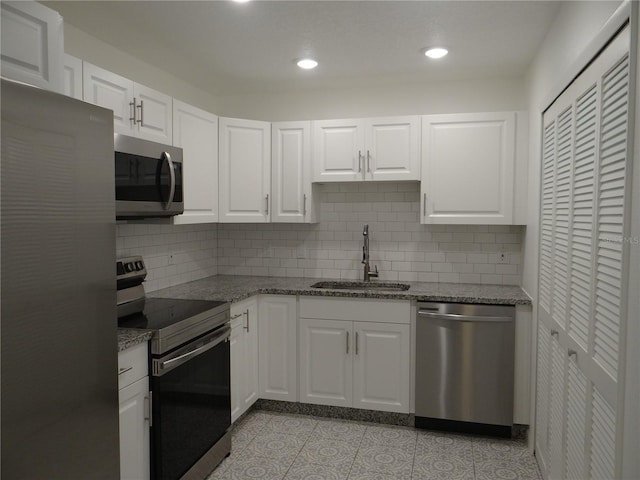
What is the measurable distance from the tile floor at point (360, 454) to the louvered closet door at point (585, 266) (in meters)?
0.45

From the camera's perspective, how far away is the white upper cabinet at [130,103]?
2404 mm

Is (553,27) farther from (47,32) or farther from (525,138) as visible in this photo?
(47,32)

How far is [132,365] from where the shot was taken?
2.12m

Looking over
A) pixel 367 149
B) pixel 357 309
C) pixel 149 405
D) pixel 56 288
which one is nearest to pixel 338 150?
pixel 367 149

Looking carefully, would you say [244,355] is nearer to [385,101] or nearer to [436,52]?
[385,101]

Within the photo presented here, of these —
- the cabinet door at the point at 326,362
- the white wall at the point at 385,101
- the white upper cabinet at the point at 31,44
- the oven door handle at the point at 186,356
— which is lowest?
the cabinet door at the point at 326,362

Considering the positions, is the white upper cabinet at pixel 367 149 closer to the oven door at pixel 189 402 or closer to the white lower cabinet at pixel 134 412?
the oven door at pixel 189 402

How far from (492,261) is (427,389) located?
115cm

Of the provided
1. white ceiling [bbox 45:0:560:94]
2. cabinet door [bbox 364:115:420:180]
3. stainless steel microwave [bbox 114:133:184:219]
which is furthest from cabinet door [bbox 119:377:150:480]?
cabinet door [bbox 364:115:420:180]

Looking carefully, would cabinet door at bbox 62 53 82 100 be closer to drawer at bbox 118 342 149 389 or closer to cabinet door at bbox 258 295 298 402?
drawer at bbox 118 342 149 389

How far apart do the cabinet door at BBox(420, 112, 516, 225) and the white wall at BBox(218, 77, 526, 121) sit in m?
0.34

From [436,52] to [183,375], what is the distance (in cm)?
243

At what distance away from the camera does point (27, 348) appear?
4.04ft

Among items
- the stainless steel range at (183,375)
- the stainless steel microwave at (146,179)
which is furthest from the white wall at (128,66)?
the stainless steel range at (183,375)
